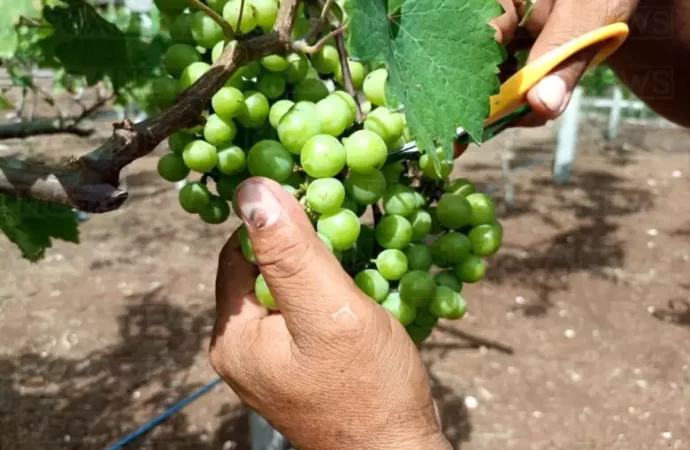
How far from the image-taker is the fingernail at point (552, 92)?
0.82 metres

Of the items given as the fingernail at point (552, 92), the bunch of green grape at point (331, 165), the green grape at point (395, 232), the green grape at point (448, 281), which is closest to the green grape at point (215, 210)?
the bunch of green grape at point (331, 165)

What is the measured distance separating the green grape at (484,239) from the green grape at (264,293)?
0.98 ft

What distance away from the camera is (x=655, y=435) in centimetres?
252

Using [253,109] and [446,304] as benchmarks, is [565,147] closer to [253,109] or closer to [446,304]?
[446,304]

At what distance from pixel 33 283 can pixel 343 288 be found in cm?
334

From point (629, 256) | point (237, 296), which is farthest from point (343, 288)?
point (629, 256)

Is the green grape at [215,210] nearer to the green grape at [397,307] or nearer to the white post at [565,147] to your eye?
the green grape at [397,307]

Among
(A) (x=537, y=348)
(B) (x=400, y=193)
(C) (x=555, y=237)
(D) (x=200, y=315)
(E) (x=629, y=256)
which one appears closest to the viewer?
(B) (x=400, y=193)

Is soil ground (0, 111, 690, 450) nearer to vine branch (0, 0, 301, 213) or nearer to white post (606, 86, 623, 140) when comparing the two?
vine branch (0, 0, 301, 213)

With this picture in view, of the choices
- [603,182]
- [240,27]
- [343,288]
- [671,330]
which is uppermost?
[240,27]

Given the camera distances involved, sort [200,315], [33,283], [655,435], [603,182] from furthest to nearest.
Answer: [603,182] → [33,283] → [200,315] → [655,435]

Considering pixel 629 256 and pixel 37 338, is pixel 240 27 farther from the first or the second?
pixel 629 256

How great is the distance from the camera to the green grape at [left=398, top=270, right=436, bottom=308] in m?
0.84

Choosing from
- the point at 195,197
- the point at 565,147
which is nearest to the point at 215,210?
the point at 195,197
